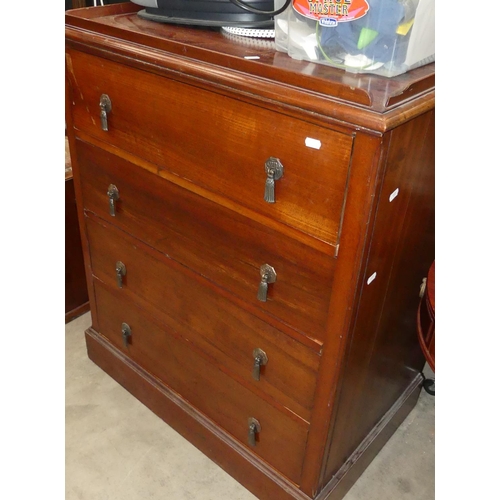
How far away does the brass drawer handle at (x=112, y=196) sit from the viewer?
4.19ft

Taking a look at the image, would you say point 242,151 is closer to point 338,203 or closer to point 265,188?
point 265,188

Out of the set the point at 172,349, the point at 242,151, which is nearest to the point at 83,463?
the point at 172,349

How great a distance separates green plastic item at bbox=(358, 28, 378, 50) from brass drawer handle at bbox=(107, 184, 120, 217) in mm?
718

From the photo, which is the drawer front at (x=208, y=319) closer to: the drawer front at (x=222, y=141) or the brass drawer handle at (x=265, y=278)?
the brass drawer handle at (x=265, y=278)

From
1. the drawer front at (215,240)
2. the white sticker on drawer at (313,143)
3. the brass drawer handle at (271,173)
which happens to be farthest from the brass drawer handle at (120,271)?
the white sticker on drawer at (313,143)

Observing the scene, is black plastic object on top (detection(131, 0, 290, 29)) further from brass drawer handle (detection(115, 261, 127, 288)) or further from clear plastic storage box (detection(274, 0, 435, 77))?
brass drawer handle (detection(115, 261, 127, 288))

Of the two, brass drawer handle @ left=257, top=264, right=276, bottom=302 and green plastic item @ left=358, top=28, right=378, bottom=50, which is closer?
green plastic item @ left=358, top=28, right=378, bottom=50

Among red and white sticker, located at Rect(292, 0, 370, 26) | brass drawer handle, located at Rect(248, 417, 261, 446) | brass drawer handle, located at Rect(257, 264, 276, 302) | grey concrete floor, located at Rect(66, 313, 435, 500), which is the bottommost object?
grey concrete floor, located at Rect(66, 313, 435, 500)

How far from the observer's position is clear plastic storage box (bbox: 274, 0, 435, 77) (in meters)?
0.76

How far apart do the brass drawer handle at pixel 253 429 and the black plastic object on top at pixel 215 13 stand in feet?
2.93

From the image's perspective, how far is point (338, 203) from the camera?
84 centimetres

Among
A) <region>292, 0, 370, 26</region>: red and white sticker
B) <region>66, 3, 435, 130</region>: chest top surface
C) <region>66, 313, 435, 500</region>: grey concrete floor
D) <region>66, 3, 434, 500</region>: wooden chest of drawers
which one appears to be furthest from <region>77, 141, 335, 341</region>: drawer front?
<region>66, 313, 435, 500</region>: grey concrete floor

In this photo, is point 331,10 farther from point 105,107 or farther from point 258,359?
point 258,359

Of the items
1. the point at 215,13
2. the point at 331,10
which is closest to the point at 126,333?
the point at 215,13
